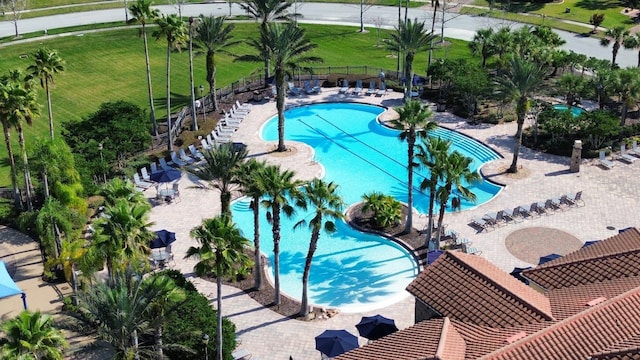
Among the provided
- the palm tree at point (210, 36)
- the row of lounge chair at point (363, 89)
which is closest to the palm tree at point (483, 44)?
the row of lounge chair at point (363, 89)

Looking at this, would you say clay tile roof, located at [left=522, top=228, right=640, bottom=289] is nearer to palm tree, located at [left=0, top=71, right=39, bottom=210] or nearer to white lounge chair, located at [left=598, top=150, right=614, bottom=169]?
white lounge chair, located at [left=598, top=150, right=614, bottom=169]

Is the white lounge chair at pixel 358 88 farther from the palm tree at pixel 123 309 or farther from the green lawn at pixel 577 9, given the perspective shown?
the palm tree at pixel 123 309

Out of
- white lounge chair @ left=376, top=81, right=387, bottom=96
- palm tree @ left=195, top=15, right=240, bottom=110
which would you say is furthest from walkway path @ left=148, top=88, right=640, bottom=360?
white lounge chair @ left=376, top=81, right=387, bottom=96

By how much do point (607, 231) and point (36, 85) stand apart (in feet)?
119

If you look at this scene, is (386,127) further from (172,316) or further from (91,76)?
(172,316)

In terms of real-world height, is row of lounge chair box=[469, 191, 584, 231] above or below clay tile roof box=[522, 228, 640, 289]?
below

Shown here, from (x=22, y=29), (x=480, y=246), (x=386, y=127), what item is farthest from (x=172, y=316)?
(x=22, y=29)

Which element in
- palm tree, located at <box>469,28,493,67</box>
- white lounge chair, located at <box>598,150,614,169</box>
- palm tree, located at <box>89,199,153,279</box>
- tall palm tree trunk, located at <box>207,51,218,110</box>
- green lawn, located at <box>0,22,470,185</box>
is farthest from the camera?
palm tree, located at <box>469,28,493,67</box>

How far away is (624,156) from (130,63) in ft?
158

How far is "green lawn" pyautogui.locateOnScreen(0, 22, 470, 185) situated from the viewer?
61281mm

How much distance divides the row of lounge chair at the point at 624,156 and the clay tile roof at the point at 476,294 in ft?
80.1

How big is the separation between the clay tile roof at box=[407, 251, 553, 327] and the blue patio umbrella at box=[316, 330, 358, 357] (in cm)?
372

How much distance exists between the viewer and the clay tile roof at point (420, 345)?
2472 cm

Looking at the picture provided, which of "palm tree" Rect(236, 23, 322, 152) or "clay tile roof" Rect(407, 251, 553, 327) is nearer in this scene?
"clay tile roof" Rect(407, 251, 553, 327)
